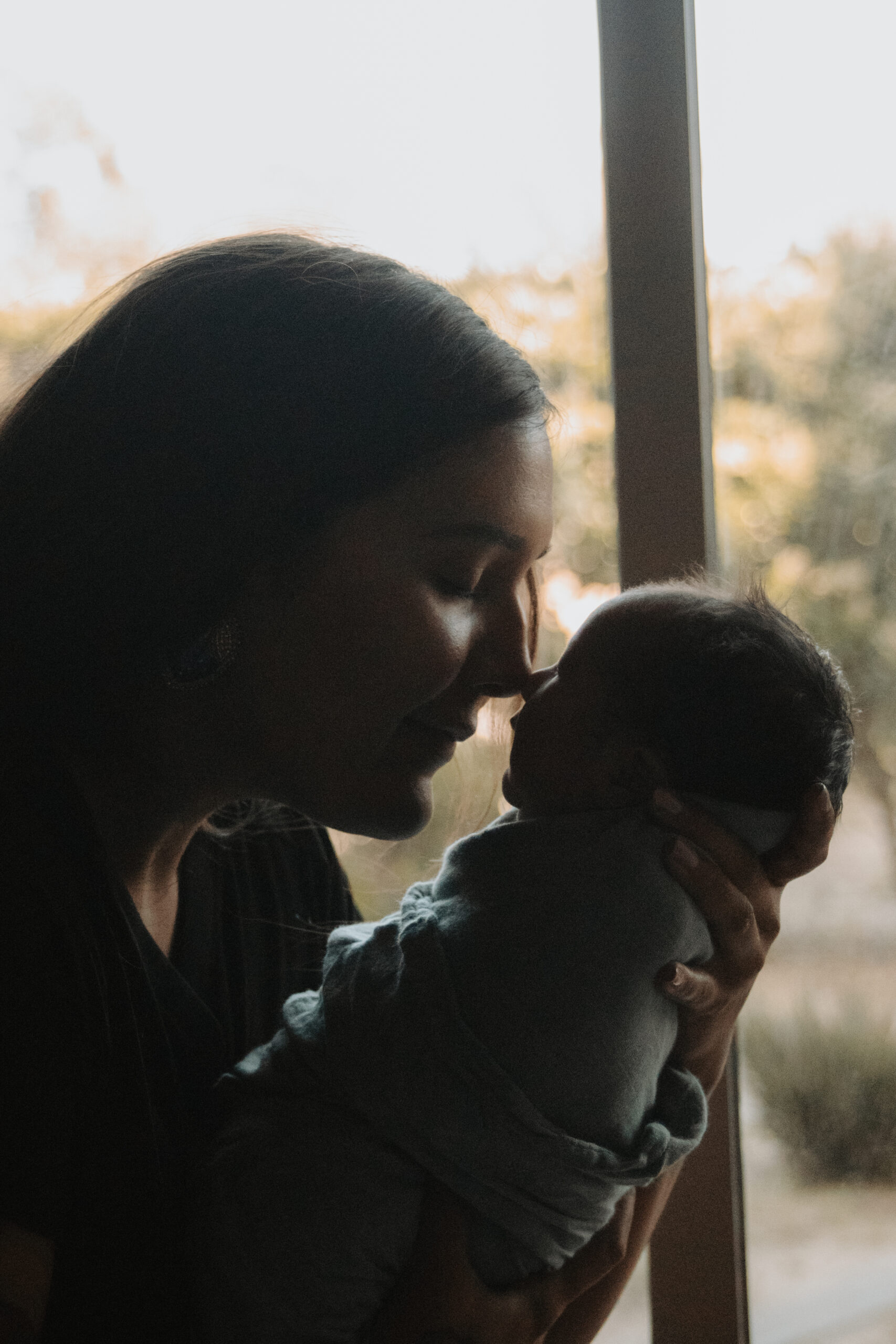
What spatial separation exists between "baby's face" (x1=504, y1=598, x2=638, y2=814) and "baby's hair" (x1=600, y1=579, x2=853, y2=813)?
0.08 ft

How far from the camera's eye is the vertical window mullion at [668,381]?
128 centimetres

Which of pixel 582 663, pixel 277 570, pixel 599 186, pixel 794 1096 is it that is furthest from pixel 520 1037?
pixel 599 186

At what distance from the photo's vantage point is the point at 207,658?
1082mm

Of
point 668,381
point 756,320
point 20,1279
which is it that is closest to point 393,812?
point 20,1279

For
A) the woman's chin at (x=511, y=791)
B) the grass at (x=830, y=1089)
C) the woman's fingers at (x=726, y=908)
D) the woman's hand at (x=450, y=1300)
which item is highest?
the woman's chin at (x=511, y=791)

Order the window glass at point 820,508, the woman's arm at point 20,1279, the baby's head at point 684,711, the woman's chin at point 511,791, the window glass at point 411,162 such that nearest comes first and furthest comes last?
the woman's arm at point 20,1279 → the baby's head at point 684,711 → the woman's chin at point 511,791 → the window glass at point 820,508 → the window glass at point 411,162

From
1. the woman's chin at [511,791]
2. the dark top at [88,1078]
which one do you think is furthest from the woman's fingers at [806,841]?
the dark top at [88,1078]

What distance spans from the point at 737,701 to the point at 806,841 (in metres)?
0.15

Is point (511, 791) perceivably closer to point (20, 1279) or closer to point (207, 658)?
point (207, 658)

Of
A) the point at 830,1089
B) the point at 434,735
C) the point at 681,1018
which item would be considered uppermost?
the point at 434,735

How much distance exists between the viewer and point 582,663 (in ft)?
3.45

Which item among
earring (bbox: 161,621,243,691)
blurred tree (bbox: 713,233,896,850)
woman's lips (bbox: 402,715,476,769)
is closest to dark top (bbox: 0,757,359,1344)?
earring (bbox: 161,621,243,691)

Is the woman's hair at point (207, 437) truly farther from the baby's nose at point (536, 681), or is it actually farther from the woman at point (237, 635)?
the baby's nose at point (536, 681)

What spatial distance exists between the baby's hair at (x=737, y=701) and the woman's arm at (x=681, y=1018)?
0.12 ft
